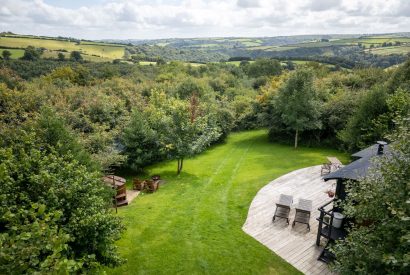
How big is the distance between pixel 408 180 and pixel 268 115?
2840 centimetres

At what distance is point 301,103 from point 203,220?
19.5 meters

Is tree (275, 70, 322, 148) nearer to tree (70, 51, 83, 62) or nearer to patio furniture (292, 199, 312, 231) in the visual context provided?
patio furniture (292, 199, 312, 231)

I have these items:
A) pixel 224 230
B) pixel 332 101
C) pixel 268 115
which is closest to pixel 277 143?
pixel 268 115

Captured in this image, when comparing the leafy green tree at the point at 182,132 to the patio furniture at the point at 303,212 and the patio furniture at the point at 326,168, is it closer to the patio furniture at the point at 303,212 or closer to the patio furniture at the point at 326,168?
the patio furniture at the point at 326,168

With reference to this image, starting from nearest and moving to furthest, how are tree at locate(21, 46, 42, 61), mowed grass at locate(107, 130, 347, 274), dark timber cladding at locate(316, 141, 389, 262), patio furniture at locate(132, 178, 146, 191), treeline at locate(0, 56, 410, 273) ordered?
treeline at locate(0, 56, 410, 273) → dark timber cladding at locate(316, 141, 389, 262) → mowed grass at locate(107, 130, 347, 274) → patio furniture at locate(132, 178, 146, 191) → tree at locate(21, 46, 42, 61)

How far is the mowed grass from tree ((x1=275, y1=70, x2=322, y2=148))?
12.3 ft

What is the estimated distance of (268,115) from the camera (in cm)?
3431

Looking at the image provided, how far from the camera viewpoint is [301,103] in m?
30.3

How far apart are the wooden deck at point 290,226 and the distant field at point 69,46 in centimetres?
8320

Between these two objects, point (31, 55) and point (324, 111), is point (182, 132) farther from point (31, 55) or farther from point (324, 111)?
point (31, 55)

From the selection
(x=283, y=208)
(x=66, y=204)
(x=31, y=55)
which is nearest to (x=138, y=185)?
(x=283, y=208)

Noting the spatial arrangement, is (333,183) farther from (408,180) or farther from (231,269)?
(408,180)

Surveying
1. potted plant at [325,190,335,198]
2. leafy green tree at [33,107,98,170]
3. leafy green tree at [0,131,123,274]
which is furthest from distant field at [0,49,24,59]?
potted plant at [325,190,335,198]

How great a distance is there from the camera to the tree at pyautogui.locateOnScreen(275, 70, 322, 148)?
30.2 metres
